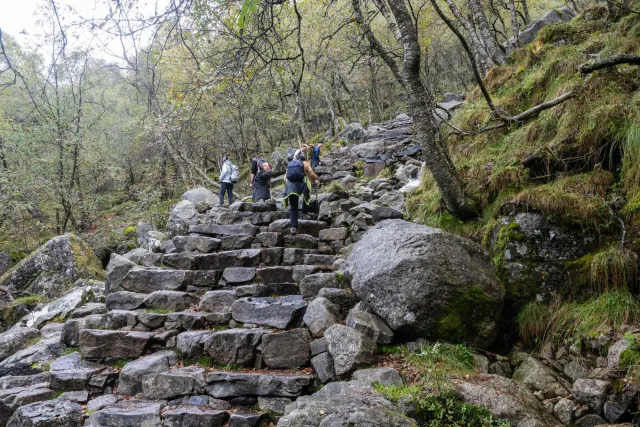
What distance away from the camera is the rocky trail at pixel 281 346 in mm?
3879

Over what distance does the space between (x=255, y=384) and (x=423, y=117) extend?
4537 mm

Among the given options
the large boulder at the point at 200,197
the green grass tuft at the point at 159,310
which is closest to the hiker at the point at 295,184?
the green grass tuft at the point at 159,310

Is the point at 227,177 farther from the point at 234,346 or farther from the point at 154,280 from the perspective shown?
the point at 234,346

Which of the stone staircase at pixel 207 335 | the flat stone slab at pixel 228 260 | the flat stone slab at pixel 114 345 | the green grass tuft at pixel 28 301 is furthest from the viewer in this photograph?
the green grass tuft at pixel 28 301

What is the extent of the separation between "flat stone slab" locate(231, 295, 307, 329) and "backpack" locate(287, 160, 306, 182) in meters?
3.69

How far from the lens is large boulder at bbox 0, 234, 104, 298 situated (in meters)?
11.8

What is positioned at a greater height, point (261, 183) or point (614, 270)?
point (261, 183)

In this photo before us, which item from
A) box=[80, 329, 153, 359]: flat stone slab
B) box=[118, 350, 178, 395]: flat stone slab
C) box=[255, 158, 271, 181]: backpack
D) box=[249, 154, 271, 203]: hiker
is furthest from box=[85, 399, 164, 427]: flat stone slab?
box=[255, 158, 271, 181]: backpack

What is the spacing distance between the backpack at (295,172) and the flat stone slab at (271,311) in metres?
3.69

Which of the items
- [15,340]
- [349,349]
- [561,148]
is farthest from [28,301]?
[561,148]

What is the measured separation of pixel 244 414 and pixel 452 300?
2856mm

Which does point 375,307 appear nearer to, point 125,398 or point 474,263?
point 474,263

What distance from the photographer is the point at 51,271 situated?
39.6ft

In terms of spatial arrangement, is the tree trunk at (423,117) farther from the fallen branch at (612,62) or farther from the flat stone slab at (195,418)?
the flat stone slab at (195,418)
